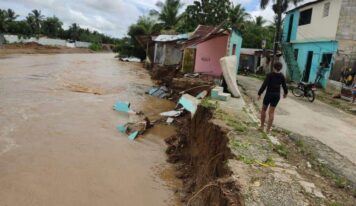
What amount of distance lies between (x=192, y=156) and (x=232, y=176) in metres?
3.18

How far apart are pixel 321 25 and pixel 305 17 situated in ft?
9.94

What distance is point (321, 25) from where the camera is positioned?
768 inches

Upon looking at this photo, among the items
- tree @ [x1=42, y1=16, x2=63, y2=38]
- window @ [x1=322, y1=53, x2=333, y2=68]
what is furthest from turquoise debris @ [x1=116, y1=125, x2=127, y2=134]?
tree @ [x1=42, y1=16, x2=63, y2=38]

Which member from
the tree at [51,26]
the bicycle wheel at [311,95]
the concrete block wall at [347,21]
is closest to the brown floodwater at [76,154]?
the bicycle wheel at [311,95]

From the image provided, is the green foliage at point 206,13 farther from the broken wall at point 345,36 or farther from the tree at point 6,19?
the tree at point 6,19

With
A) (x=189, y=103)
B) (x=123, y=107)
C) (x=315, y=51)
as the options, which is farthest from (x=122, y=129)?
(x=315, y=51)

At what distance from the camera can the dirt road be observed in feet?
25.1

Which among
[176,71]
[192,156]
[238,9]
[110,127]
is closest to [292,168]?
[192,156]

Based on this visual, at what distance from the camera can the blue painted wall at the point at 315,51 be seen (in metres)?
18.1

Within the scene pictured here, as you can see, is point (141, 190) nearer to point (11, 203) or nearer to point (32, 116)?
point (11, 203)

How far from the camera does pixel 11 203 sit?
588cm

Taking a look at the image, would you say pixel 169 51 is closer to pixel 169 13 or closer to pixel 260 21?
pixel 169 13

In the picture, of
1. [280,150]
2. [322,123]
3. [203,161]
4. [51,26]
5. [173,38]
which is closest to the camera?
[280,150]

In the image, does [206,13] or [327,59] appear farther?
[206,13]
